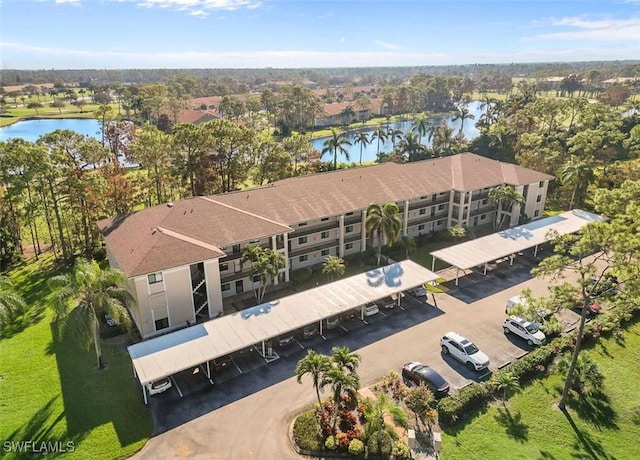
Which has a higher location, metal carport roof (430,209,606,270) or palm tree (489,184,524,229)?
palm tree (489,184,524,229)

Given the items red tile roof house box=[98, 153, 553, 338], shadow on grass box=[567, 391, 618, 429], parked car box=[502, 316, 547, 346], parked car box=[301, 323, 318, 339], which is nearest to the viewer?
shadow on grass box=[567, 391, 618, 429]

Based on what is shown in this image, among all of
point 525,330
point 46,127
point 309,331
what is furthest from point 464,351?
point 46,127

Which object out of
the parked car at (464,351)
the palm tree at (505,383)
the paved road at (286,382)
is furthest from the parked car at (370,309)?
the palm tree at (505,383)

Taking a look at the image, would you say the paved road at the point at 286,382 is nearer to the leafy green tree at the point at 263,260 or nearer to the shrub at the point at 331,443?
the shrub at the point at 331,443

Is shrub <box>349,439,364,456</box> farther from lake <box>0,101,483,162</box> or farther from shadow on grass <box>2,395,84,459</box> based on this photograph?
lake <box>0,101,483,162</box>

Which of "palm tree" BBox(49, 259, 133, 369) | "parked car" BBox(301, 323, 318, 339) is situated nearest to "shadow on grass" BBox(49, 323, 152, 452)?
"palm tree" BBox(49, 259, 133, 369)

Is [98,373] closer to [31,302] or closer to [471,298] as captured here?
[31,302]

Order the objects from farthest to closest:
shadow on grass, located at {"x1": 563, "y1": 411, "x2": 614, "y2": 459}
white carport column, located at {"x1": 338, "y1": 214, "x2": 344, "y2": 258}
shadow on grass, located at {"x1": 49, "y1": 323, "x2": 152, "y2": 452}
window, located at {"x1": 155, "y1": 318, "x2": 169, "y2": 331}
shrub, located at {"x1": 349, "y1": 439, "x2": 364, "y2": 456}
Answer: white carport column, located at {"x1": 338, "y1": 214, "x2": 344, "y2": 258} → window, located at {"x1": 155, "y1": 318, "x2": 169, "y2": 331} → shadow on grass, located at {"x1": 49, "y1": 323, "x2": 152, "y2": 452} → shadow on grass, located at {"x1": 563, "y1": 411, "x2": 614, "y2": 459} → shrub, located at {"x1": 349, "y1": 439, "x2": 364, "y2": 456}
